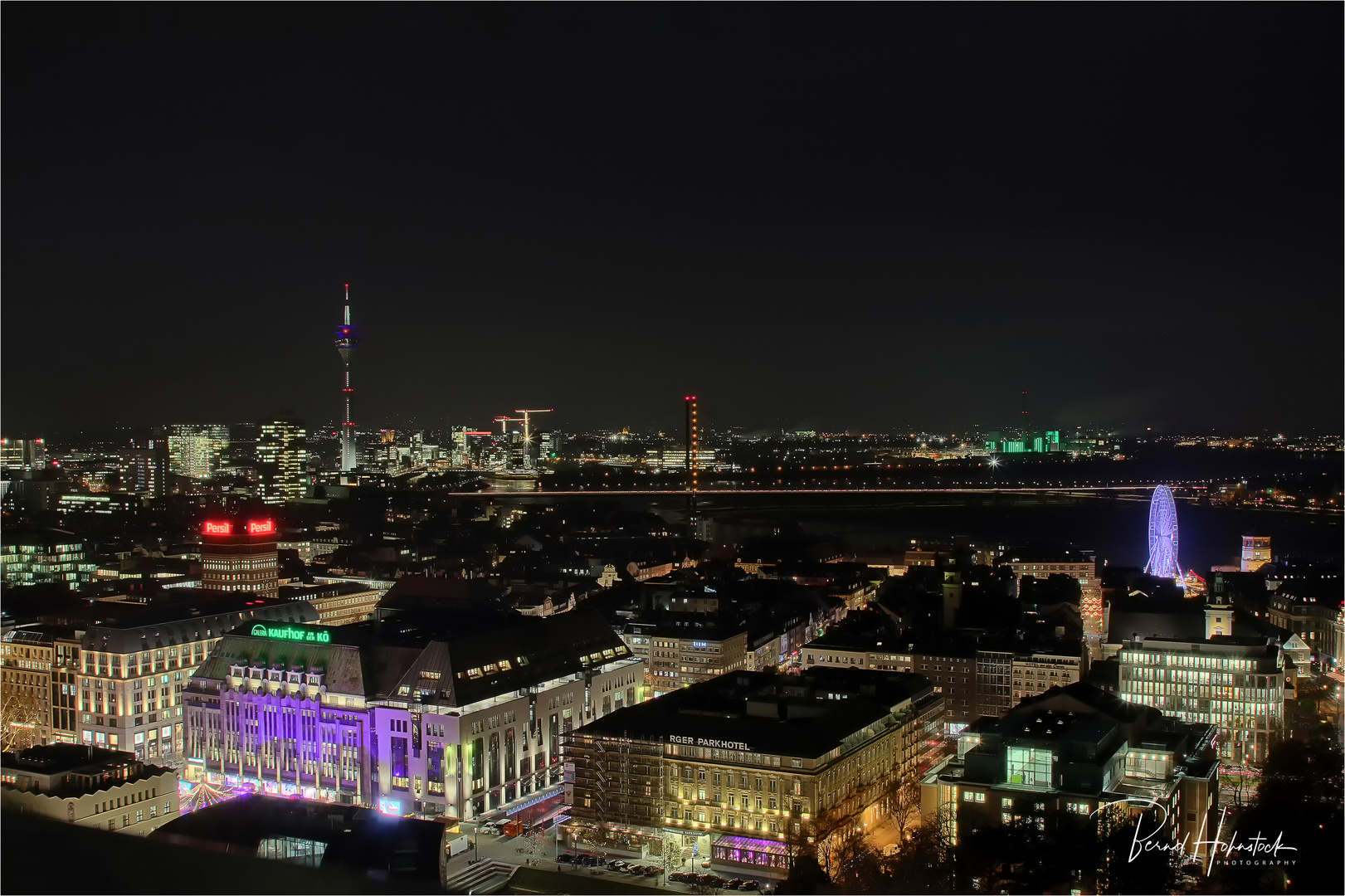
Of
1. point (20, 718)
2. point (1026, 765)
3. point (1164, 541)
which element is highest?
point (1164, 541)

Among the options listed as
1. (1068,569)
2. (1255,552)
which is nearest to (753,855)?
(1068,569)

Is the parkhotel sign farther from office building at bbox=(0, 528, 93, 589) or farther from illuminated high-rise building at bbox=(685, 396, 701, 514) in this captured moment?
illuminated high-rise building at bbox=(685, 396, 701, 514)

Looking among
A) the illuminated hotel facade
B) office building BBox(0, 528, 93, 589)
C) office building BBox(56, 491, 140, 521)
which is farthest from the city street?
office building BBox(56, 491, 140, 521)

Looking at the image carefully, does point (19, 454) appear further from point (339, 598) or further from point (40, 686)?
point (40, 686)

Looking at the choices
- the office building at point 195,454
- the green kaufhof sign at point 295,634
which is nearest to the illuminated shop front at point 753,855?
the green kaufhof sign at point 295,634

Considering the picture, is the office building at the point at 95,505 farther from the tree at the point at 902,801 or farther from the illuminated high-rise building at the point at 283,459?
the tree at the point at 902,801

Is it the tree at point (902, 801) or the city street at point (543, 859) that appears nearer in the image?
the city street at point (543, 859)

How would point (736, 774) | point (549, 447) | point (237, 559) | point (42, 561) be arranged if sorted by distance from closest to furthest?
point (736, 774), point (237, 559), point (42, 561), point (549, 447)
